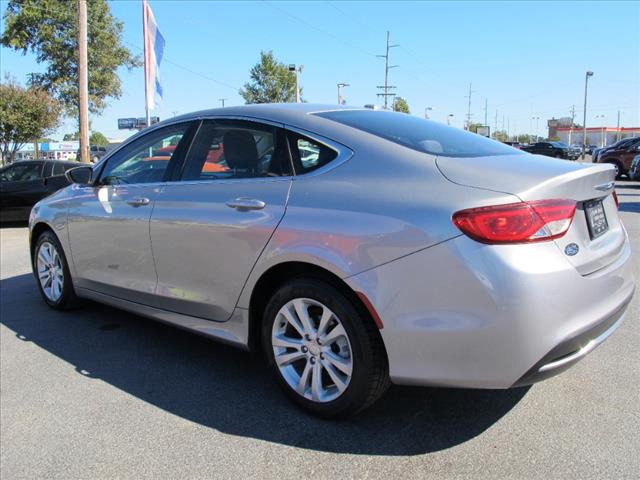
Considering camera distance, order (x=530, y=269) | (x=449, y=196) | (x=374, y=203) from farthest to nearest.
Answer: (x=374, y=203) → (x=449, y=196) → (x=530, y=269)

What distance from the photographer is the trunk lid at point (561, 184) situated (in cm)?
244

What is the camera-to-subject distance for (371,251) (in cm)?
257

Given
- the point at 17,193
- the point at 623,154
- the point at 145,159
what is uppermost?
the point at 623,154

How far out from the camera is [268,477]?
8.17 feet

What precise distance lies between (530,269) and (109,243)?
123 inches

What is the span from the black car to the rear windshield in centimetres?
942

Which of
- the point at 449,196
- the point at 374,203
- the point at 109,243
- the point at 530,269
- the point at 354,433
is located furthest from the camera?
the point at 109,243

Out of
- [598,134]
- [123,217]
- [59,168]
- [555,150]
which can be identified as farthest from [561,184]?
[598,134]

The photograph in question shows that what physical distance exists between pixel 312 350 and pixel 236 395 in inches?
28.2

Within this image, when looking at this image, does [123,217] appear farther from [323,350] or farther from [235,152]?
[323,350]

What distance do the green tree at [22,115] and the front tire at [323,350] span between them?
3308 centimetres

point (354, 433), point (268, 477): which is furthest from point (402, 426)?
point (268, 477)

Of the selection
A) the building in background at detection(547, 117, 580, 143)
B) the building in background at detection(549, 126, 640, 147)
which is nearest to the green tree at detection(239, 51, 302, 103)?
the building in background at detection(549, 126, 640, 147)

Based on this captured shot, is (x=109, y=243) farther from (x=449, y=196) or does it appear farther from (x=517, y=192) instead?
(x=517, y=192)
